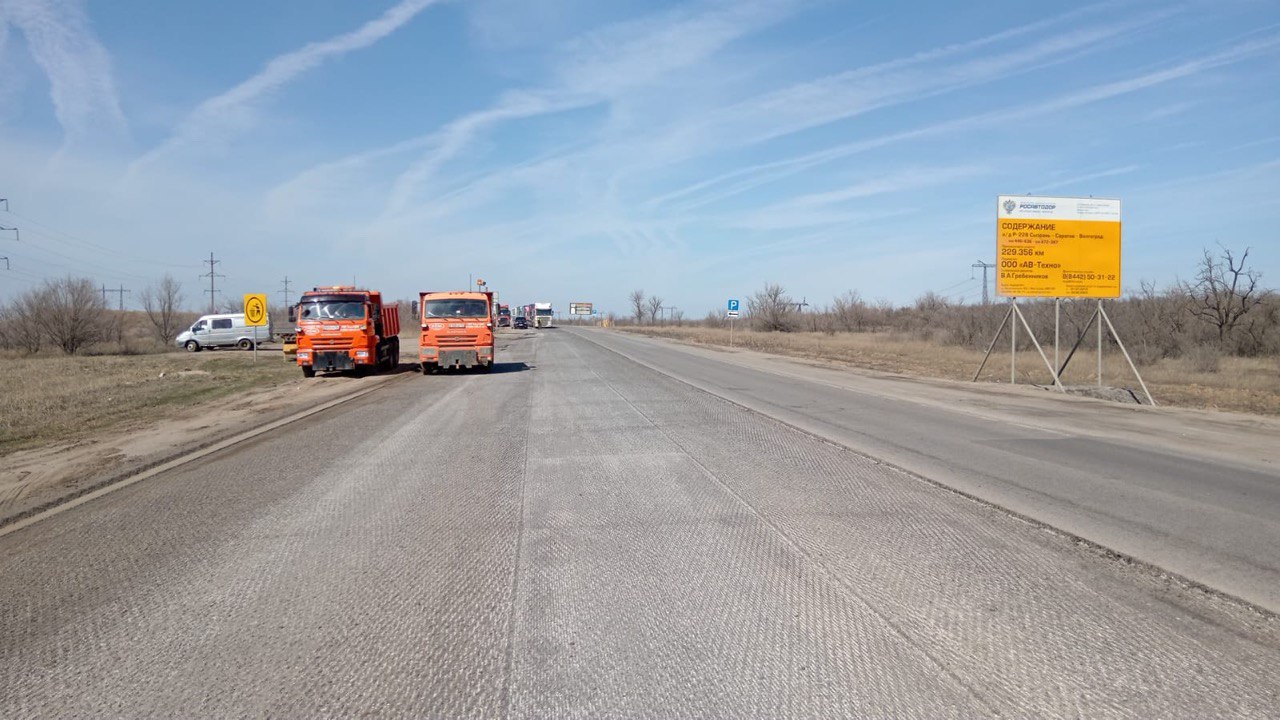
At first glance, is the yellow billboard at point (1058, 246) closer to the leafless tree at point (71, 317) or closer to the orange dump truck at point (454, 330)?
the orange dump truck at point (454, 330)

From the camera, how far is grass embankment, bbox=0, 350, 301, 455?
15.8 meters

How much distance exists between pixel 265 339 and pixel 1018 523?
5744 cm

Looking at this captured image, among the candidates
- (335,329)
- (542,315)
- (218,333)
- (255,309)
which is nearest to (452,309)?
(335,329)

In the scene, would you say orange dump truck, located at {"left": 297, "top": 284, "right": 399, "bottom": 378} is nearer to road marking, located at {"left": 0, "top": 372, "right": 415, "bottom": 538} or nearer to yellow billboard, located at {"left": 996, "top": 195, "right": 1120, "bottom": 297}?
road marking, located at {"left": 0, "top": 372, "right": 415, "bottom": 538}

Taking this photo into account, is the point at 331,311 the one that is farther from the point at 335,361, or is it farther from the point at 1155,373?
the point at 1155,373

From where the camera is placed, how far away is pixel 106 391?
23578 millimetres

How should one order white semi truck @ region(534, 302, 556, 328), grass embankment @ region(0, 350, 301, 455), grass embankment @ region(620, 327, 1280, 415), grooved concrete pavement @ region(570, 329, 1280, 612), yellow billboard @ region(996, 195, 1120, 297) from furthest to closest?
white semi truck @ region(534, 302, 556, 328) → yellow billboard @ region(996, 195, 1120, 297) → grass embankment @ region(620, 327, 1280, 415) → grass embankment @ region(0, 350, 301, 455) → grooved concrete pavement @ region(570, 329, 1280, 612)

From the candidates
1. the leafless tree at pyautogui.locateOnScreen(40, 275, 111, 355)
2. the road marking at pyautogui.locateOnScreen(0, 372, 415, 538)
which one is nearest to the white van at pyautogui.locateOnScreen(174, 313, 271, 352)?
the leafless tree at pyautogui.locateOnScreen(40, 275, 111, 355)

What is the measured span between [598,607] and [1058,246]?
23.8 m

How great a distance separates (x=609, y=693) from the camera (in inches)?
159

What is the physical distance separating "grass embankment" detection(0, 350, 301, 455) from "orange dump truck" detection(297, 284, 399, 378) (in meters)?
1.84

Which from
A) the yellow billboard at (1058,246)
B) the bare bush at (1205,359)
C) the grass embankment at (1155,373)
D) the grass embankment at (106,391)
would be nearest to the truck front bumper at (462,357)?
the grass embankment at (106,391)

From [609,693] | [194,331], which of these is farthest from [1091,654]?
[194,331]

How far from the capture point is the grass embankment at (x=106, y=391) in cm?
1581
